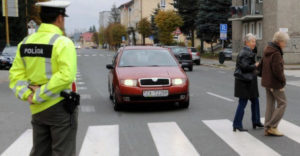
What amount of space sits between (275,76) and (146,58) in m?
4.38

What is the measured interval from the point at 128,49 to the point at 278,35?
4989mm

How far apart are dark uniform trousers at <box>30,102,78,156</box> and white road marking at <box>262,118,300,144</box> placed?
410cm

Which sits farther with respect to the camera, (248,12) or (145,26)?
(145,26)

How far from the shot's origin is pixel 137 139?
641cm

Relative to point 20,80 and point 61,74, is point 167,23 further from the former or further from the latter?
point 61,74

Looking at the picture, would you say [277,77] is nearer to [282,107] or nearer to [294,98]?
[282,107]

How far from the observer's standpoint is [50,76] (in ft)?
10.8

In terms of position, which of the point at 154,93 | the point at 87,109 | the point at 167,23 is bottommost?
the point at 87,109

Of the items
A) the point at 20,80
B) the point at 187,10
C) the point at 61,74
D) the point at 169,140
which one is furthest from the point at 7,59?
the point at 187,10

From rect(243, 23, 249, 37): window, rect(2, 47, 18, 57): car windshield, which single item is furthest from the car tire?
rect(243, 23, 249, 37): window

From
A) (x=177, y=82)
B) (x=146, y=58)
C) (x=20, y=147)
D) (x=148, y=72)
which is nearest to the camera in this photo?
(x=20, y=147)

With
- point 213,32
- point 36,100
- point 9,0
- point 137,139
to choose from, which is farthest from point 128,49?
point 213,32

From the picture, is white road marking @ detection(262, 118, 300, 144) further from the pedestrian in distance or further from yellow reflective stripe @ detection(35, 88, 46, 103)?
yellow reflective stripe @ detection(35, 88, 46, 103)

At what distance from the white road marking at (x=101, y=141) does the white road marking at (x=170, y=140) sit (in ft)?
2.07
